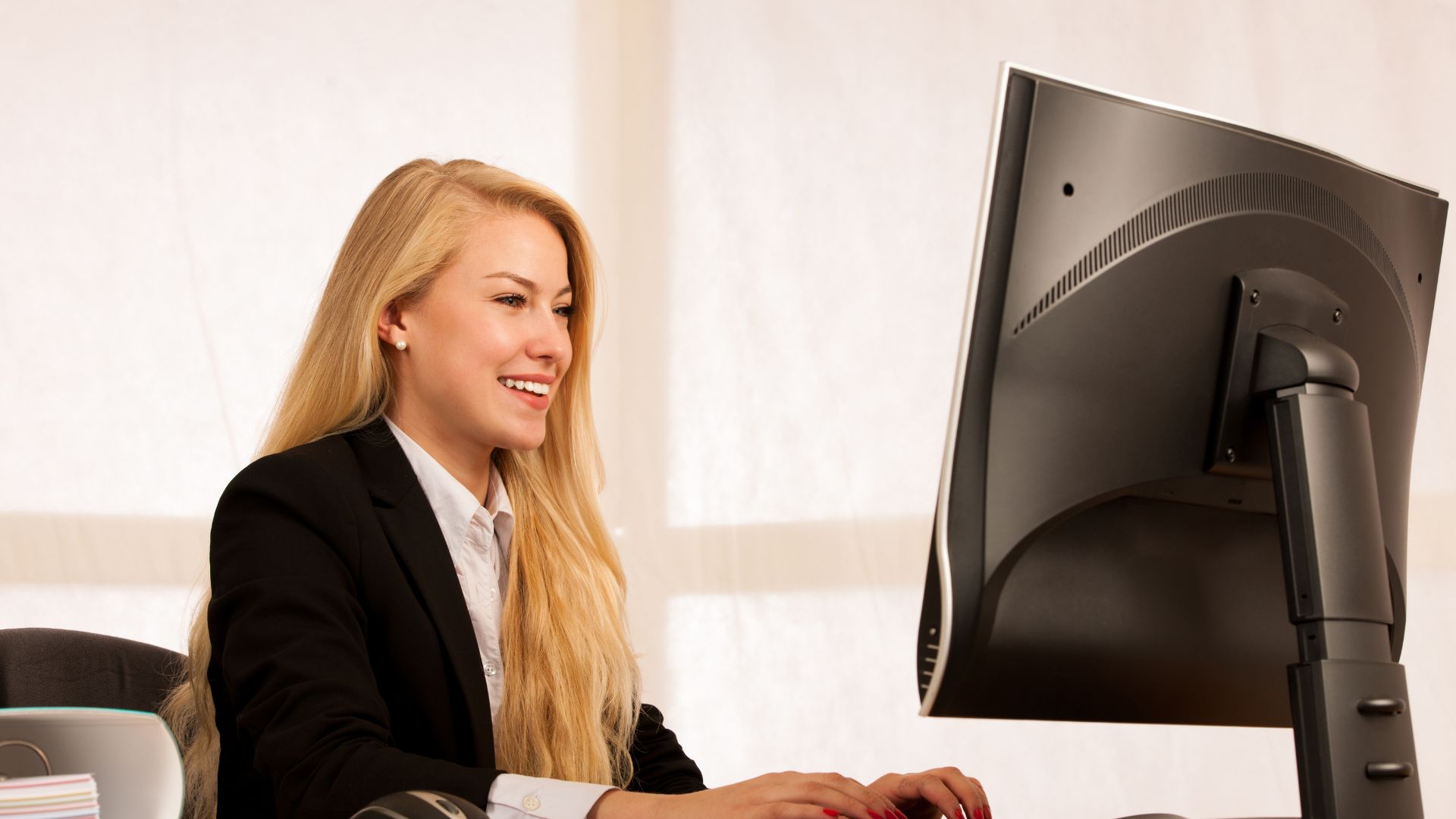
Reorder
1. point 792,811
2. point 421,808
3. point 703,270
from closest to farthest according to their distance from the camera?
point 421,808, point 792,811, point 703,270

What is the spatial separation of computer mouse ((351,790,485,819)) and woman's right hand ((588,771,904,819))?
0.19 m

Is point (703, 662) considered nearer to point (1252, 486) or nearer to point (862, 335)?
point (862, 335)

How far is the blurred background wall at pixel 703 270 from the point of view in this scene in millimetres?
2369

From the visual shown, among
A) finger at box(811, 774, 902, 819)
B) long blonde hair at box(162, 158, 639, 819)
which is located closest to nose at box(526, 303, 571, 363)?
long blonde hair at box(162, 158, 639, 819)

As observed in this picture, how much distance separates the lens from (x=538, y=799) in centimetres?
98

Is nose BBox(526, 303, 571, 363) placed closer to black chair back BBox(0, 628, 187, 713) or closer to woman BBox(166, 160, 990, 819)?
woman BBox(166, 160, 990, 819)

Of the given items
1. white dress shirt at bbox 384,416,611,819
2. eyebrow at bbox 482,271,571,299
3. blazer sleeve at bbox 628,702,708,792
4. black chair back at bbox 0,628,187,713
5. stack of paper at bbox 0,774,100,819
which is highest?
eyebrow at bbox 482,271,571,299

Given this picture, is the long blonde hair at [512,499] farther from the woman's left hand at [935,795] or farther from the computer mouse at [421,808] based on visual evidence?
the computer mouse at [421,808]

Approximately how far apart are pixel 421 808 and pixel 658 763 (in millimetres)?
960

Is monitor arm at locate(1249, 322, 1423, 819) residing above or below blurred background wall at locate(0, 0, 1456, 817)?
below

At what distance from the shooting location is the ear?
156cm

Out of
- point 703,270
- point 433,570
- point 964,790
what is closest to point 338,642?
point 433,570

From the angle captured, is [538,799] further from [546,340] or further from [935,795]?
[546,340]

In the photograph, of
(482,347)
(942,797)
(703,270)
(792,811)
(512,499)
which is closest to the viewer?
(792,811)
